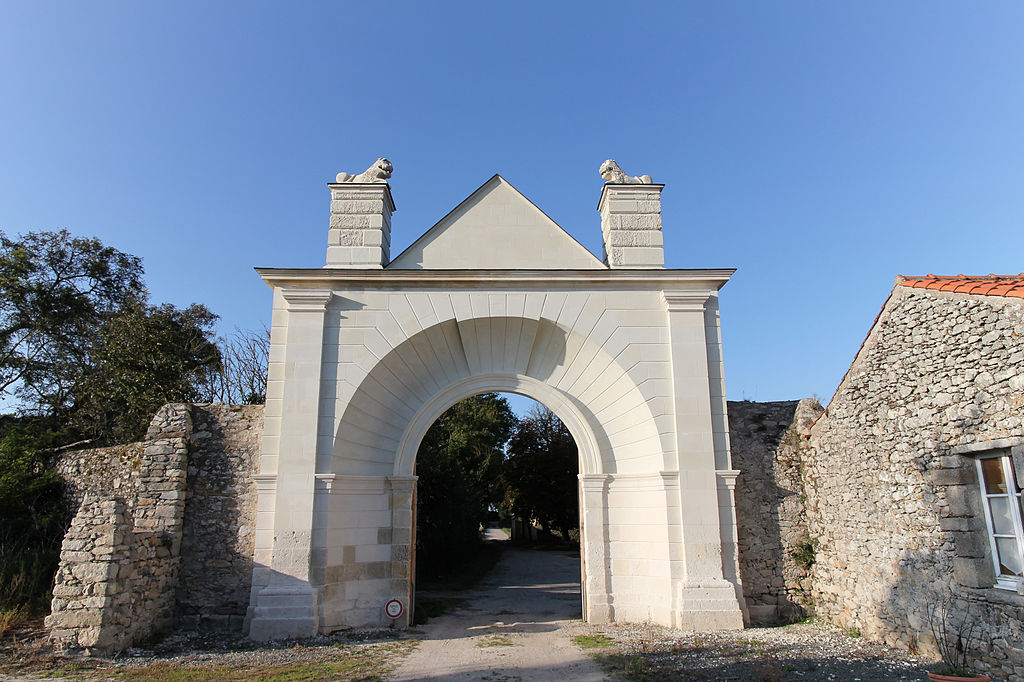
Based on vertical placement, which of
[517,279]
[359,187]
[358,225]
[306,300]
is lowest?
[306,300]

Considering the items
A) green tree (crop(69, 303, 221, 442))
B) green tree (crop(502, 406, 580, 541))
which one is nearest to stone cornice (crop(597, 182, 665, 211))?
green tree (crop(69, 303, 221, 442))

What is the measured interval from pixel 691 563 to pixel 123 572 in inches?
266

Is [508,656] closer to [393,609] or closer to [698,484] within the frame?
[393,609]

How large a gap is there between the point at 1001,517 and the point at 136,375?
16074 mm

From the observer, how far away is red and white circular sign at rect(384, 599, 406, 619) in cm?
756

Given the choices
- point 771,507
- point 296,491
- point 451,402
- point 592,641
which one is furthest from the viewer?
point 451,402

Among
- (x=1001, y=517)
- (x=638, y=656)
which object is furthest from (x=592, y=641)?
(x=1001, y=517)

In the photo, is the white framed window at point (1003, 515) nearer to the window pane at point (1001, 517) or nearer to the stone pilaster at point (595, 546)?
the window pane at point (1001, 517)

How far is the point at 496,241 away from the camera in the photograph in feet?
28.7

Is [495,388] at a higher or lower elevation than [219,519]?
higher

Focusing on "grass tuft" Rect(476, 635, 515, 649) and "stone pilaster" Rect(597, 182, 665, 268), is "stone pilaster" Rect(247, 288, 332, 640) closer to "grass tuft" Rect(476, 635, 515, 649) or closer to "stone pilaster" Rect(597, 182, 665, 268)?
"grass tuft" Rect(476, 635, 515, 649)

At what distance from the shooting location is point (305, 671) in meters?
5.62

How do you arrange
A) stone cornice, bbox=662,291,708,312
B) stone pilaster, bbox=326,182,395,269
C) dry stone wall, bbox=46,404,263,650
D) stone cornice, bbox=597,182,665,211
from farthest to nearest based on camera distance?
1. stone cornice, bbox=597,182,665,211
2. stone pilaster, bbox=326,182,395,269
3. stone cornice, bbox=662,291,708,312
4. dry stone wall, bbox=46,404,263,650

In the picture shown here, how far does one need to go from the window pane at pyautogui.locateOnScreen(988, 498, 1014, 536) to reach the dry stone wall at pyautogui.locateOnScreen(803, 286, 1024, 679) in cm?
10
